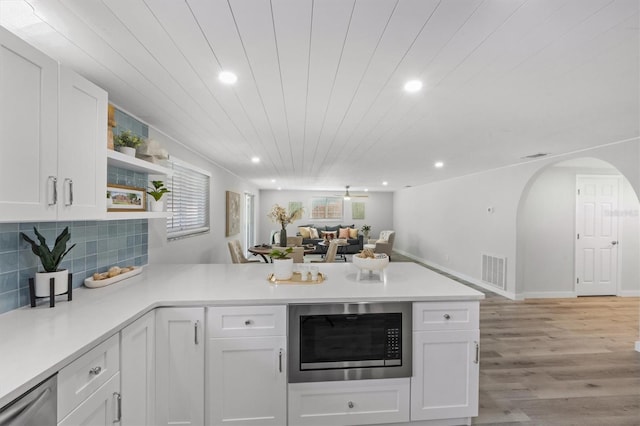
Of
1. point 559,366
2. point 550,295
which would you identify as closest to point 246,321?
point 559,366

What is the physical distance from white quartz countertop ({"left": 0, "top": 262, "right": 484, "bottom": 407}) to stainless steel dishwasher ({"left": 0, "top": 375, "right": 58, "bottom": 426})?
0.04 m

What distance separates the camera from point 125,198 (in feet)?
6.96

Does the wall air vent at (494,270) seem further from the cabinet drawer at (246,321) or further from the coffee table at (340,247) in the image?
the cabinet drawer at (246,321)

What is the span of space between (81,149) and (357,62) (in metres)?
1.61

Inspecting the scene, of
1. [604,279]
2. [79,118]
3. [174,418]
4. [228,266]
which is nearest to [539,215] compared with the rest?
[604,279]

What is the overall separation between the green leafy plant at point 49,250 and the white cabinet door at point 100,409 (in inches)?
30.8

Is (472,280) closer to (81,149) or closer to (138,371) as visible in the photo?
(138,371)

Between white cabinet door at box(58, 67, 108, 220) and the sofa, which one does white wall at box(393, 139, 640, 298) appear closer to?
the sofa

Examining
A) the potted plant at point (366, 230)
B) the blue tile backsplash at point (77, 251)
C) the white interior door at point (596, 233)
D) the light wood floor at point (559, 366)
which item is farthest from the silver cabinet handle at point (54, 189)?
the potted plant at point (366, 230)

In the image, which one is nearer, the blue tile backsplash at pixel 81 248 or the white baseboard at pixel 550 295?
the blue tile backsplash at pixel 81 248

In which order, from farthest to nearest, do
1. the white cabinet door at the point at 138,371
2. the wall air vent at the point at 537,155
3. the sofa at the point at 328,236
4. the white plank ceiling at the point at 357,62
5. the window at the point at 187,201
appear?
the sofa at the point at 328,236 < the wall air vent at the point at 537,155 < the window at the point at 187,201 < the white cabinet door at the point at 138,371 < the white plank ceiling at the point at 357,62

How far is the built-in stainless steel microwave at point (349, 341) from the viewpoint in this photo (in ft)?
6.08

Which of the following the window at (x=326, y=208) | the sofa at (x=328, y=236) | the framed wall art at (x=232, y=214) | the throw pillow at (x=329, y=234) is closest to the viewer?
the framed wall art at (x=232, y=214)

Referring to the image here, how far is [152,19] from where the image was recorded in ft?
4.33
